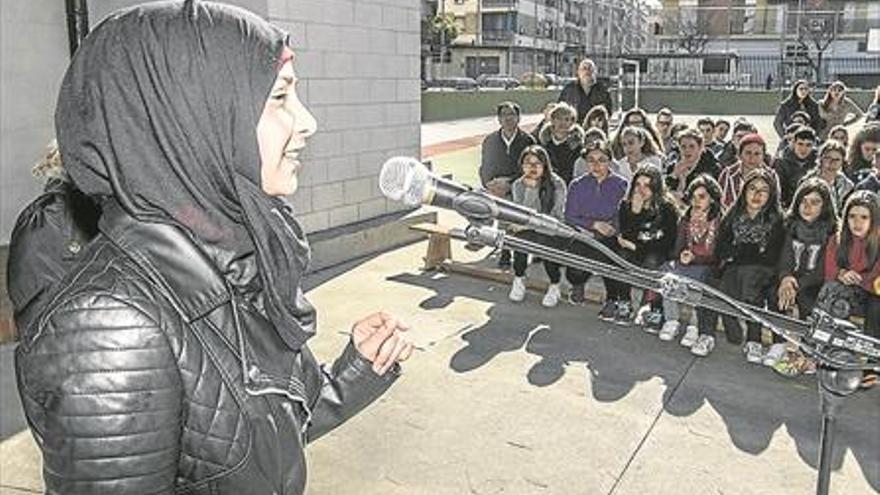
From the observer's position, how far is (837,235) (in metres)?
4.71

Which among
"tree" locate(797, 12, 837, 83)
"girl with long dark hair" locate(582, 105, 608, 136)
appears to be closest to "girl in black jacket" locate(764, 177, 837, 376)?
"girl with long dark hair" locate(582, 105, 608, 136)

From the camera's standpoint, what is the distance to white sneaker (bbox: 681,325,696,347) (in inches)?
200

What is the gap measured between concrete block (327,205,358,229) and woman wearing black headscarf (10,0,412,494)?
232 inches

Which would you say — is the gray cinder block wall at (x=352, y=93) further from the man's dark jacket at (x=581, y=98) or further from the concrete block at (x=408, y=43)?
the man's dark jacket at (x=581, y=98)

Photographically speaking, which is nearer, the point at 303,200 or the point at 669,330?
the point at 669,330

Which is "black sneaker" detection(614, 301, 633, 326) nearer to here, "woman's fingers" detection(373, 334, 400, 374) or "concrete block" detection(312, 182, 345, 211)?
"concrete block" detection(312, 182, 345, 211)

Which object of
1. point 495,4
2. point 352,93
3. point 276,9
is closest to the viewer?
point 276,9

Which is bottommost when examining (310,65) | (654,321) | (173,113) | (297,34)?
(654,321)

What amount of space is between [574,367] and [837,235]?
73.2 inches

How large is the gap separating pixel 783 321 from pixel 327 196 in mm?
5547

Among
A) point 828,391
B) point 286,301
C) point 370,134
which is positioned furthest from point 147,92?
point 370,134

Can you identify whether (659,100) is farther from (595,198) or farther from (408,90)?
(595,198)

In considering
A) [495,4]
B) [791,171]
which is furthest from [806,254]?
[495,4]

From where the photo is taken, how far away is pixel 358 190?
730 centimetres
